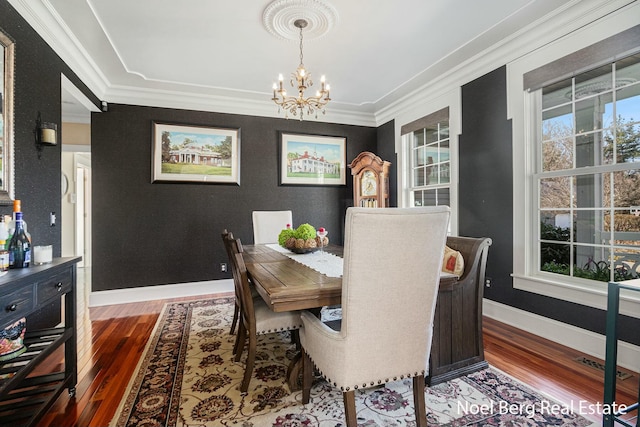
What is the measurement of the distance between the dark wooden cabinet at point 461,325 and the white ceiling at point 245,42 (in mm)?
1913

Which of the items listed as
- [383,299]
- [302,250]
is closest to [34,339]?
[302,250]

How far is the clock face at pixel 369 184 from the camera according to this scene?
14.8 ft

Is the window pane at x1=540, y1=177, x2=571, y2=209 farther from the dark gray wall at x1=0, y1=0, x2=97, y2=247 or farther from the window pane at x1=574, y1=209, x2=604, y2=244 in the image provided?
the dark gray wall at x1=0, y1=0, x2=97, y2=247

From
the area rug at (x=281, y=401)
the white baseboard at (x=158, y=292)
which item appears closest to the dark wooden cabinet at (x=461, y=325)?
the area rug at (x=281, y=401)

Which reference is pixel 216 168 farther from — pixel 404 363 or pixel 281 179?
pixel 404 363

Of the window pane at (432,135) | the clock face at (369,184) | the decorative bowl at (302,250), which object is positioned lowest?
the decorative bowl at (302,250)

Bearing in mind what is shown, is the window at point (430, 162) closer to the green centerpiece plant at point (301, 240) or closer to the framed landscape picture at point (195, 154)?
the green centerpiece plant at point (301, 240)

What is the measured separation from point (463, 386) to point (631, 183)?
192cm

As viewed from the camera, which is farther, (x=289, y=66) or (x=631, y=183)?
(x=289, y=66)

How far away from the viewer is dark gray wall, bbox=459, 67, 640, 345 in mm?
2955

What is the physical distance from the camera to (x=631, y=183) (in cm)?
223

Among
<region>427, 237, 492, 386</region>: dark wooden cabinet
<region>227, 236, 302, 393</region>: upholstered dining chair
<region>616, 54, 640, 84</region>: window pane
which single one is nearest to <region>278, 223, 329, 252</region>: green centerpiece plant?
<region>227, 236, 302, 393</region>: upholstered dining chair

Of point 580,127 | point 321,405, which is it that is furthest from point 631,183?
point 321,405

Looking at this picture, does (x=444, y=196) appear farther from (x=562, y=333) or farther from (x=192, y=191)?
(x=192, y=191)
